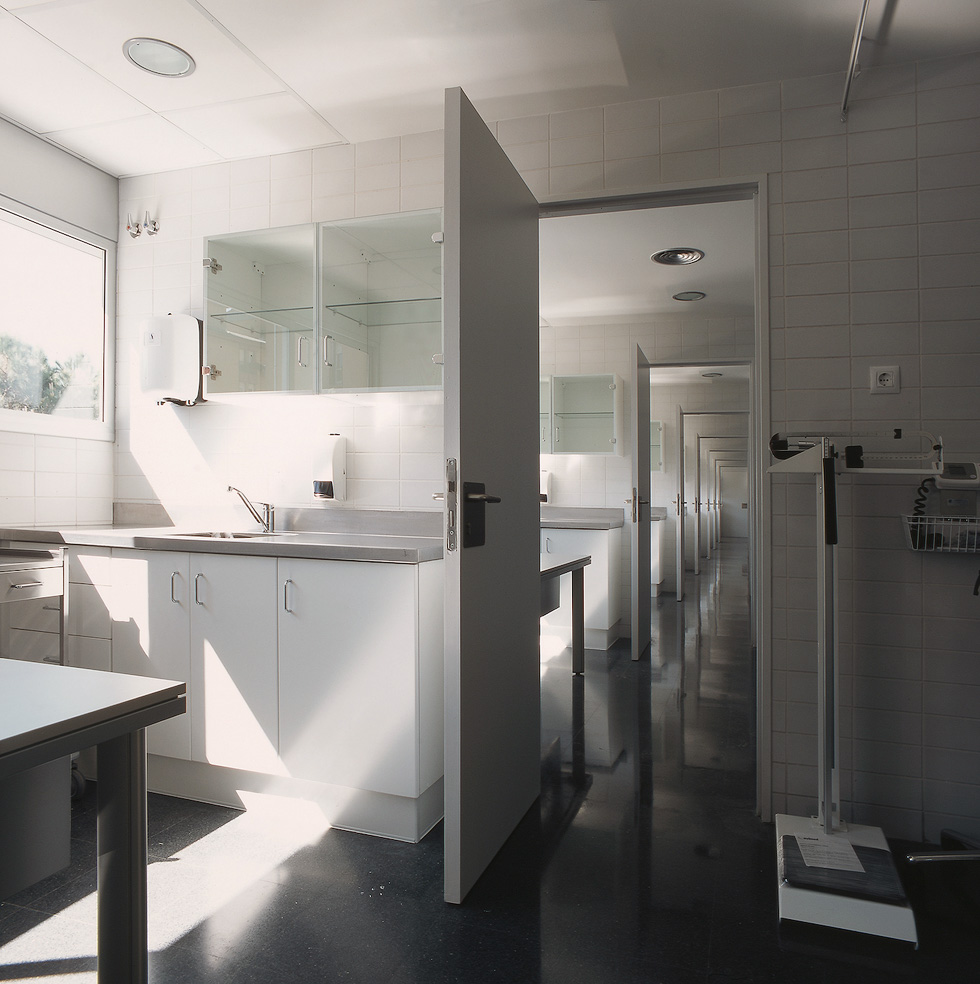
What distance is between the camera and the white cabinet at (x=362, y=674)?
88.9 inches

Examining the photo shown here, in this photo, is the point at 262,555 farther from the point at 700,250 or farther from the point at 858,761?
the point at 700,250

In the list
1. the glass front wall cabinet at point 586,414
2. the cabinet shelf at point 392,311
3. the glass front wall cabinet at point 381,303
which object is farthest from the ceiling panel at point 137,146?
the glass front wall cabinet at point 586,414

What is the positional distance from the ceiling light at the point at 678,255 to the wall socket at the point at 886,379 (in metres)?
2.29

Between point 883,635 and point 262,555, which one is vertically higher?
point 262,555

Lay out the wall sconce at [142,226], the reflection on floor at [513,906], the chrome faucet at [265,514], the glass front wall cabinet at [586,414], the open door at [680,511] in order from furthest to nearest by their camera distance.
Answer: the open door at [680,511] < the glass front wall cabinet at [586,414] < the wall sconce at [142,226] < the chrome faucet at [265,514] < the reflection on floor at [513,906]

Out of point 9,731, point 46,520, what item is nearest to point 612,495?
point 46,520

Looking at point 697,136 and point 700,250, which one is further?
point 700,250

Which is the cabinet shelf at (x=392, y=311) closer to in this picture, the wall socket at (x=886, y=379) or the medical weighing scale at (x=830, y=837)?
the medical weighing scale at (x=830, y=837)

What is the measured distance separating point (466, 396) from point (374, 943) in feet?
4.48

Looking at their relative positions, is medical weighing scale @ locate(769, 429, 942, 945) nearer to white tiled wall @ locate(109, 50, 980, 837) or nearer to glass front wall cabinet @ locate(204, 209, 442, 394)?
white tiled wall @ locate(109, 50, 980, 837)

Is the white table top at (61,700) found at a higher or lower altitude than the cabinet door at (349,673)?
higher

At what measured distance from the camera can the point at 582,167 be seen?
272 cm

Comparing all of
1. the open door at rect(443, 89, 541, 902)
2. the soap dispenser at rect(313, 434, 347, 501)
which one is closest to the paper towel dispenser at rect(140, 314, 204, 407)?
the soap dispenser at rect(313, 434, 347, 501)

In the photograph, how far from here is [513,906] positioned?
6.33ft
